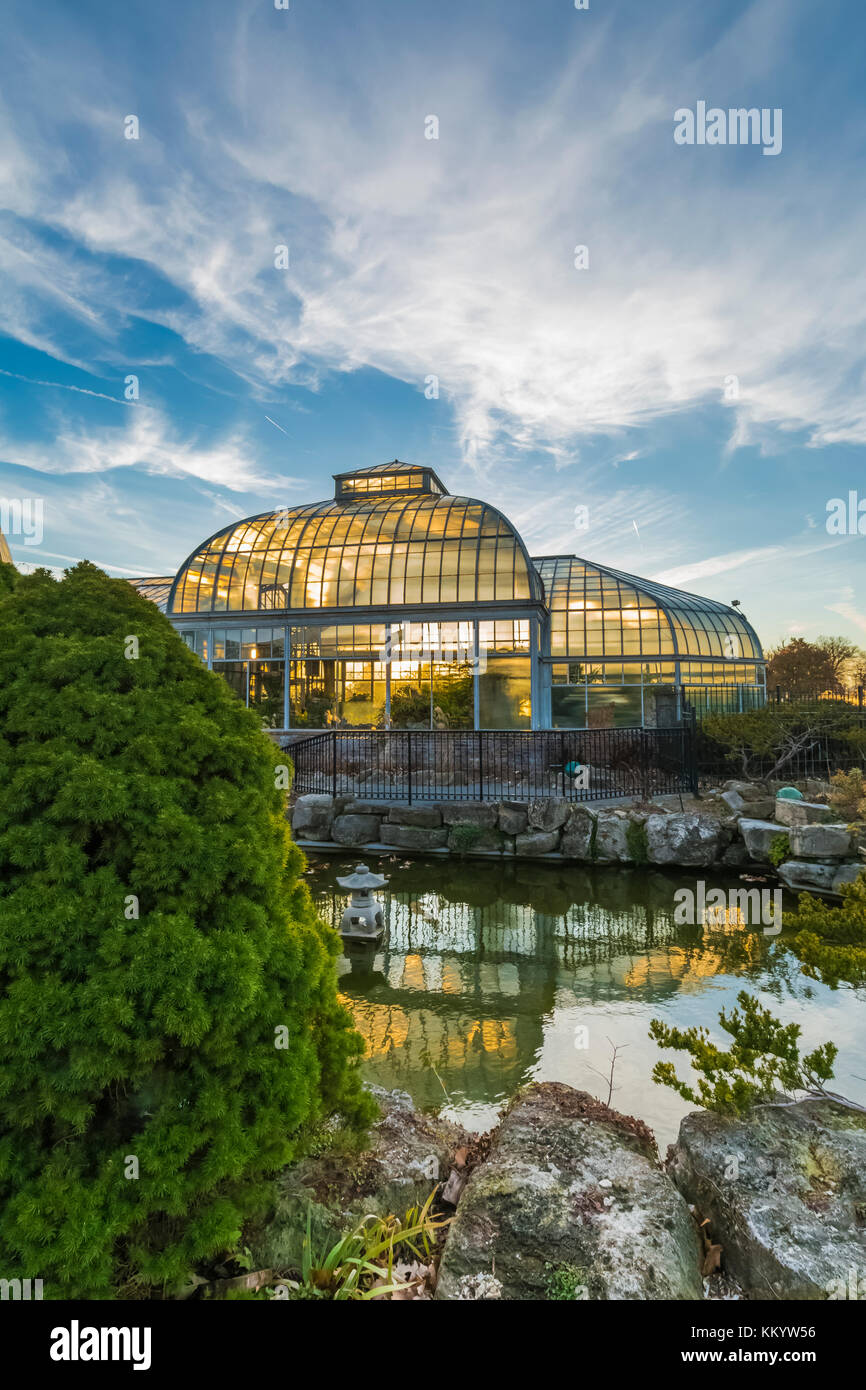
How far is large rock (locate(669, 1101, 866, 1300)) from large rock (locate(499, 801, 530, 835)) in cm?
859

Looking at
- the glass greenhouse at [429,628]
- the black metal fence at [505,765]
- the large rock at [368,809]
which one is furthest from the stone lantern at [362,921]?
the glass greenhouse at [429,628]

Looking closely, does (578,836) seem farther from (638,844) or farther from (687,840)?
(687,840)

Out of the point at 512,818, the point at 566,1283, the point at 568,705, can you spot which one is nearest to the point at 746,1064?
the point at 566,1283

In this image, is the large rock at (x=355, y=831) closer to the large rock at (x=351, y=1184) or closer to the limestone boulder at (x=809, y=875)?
the limestone boulder at (x=809, y=875)

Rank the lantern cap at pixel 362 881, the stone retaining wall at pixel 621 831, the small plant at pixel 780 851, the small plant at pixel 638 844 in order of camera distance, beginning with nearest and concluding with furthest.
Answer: the lantern cap at pixel 362 881 → the stone retaining wall at pixel 621 831 → the small plant at pixel 780 851 → the small plant at pixel 638 844

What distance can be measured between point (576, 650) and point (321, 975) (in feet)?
67.6

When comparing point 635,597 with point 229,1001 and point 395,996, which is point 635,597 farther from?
point 229,1001

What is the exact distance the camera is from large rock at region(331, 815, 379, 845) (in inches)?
499

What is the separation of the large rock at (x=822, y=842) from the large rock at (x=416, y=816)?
626 centimetres

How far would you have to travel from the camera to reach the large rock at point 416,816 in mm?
12492

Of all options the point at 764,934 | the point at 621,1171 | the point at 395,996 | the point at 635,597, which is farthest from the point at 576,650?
the point at 621,1171

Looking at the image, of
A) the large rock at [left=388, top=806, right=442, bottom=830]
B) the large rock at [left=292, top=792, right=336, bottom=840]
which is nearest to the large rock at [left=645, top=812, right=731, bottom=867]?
the large rock at [left=388, top=806, right=442, bottom=830]

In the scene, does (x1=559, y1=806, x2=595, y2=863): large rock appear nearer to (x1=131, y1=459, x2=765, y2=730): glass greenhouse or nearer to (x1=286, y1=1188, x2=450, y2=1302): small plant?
(x1=131, y1=459, x2=765, y2=730): glass greenhouse
